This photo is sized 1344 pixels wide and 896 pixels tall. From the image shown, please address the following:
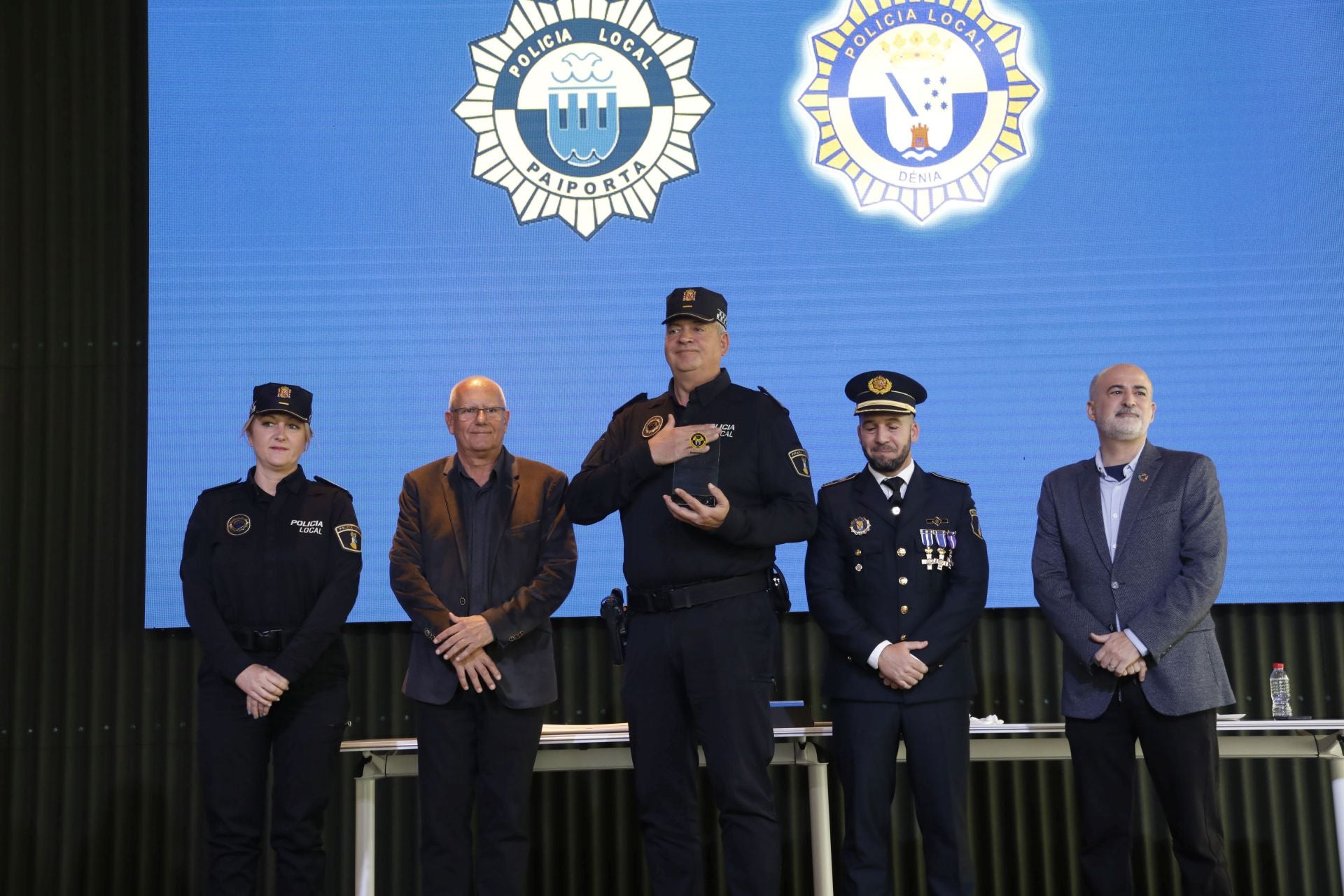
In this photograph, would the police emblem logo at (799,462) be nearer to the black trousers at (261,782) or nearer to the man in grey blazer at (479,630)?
the man in grey blazer at (479,630)

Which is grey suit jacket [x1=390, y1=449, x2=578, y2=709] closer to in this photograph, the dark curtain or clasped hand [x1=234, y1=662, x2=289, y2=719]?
clasped hand [x1=234, y1=662, x2=289, y2=719]

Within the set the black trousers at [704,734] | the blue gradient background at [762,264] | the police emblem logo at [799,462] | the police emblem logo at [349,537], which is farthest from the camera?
the blue gradient background at [762,264]

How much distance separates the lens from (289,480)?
3387mm

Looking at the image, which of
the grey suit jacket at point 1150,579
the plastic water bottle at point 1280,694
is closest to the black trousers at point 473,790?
the grey suit jacket at point 1150,579

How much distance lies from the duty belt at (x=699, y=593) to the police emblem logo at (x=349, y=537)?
3.12ft

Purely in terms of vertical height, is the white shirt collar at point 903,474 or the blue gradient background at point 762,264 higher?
the blue gradient background at point 762,264

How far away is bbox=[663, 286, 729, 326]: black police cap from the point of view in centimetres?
311

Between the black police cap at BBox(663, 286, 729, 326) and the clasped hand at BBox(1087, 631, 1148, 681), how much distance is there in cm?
132

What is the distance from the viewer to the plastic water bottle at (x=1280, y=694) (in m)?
3.85

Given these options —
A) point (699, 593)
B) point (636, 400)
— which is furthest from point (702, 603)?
point (636, 400)

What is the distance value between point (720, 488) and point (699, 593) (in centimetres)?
28

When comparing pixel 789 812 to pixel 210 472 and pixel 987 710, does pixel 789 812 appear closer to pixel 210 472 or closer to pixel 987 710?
pixel 987 710

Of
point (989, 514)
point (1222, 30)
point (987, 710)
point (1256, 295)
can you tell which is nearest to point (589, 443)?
point (989, 514)

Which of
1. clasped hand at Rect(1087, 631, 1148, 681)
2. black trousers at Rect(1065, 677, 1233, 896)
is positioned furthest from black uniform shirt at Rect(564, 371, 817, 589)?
black trousers at Rect(1065, 677, 1233, 896)
